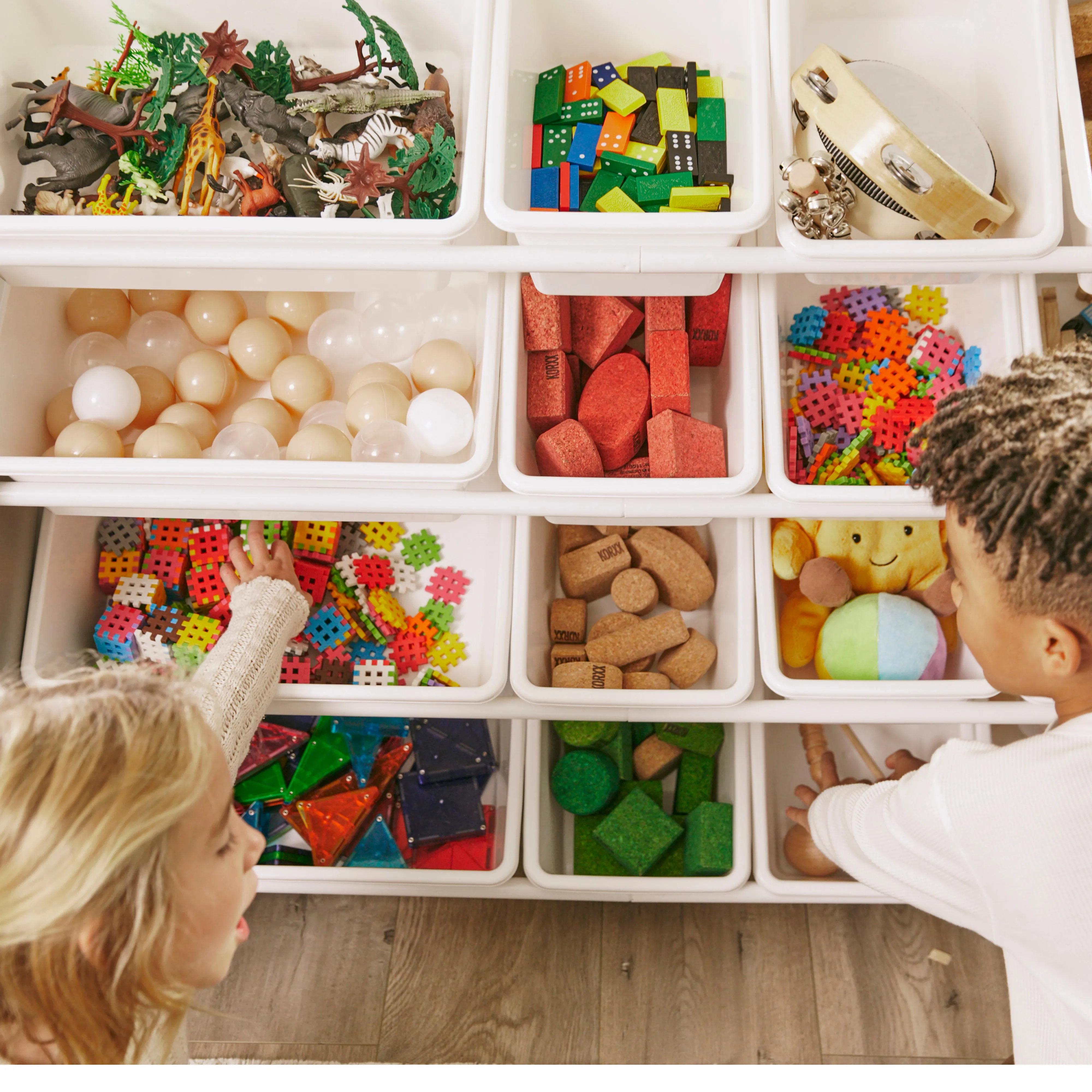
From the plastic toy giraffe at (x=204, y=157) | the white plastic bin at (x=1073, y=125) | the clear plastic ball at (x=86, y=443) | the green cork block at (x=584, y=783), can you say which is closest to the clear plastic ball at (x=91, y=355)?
the clear plastic ball at (x=86, y=443)

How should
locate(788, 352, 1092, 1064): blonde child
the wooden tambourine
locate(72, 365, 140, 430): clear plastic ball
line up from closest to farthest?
locate(788, 352, 1092, 1064): blonde child
the wooden tambourine
locate(72, 365, 140, 430): clear plastic ball

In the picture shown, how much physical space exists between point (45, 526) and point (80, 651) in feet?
0.62

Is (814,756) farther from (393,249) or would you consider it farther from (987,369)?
(393,249)

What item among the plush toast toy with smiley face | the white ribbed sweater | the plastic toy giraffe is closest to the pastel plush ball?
the plush toast toy with smiley face

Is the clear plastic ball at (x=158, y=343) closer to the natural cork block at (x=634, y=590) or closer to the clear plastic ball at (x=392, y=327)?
the clear plastic ball at (x=392, y=327)

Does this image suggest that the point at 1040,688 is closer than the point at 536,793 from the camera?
Yes

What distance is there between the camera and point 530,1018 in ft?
4.33

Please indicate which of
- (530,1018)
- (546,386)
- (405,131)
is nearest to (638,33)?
(405,131)

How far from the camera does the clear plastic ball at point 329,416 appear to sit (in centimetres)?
105

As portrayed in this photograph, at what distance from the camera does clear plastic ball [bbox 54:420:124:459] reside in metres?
0.96

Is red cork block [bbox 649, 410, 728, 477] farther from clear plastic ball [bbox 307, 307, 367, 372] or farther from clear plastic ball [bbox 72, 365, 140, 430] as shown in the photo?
clear plastic ball [bbox 72, 365, 140, 430]

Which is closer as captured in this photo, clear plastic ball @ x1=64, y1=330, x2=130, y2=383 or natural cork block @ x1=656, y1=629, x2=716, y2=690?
clear plastic ball @ x1=64, y1=330, x2=130, y2=383

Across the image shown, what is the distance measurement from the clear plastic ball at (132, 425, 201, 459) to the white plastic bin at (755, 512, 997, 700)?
2.27 ft

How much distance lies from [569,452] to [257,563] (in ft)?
1.51
